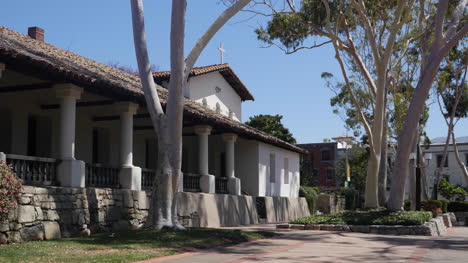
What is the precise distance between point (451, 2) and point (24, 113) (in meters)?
16.7

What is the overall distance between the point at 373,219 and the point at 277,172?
11630mm

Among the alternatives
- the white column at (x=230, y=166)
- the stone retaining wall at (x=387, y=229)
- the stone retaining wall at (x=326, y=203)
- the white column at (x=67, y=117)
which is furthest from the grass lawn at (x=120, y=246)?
the stone retaining wall at (x=326, y=203)

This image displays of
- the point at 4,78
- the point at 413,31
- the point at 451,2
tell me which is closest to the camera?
the point at 4,78

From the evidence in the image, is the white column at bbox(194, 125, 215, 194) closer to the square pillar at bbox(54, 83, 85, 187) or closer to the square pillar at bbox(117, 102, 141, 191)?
the square pillar at bbox(117, 102, 141, 191)

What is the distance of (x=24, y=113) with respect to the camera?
17203 mm

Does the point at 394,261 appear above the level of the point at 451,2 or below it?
below

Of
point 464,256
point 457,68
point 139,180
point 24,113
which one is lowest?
point 464,256

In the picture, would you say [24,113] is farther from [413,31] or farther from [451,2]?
[413,31]

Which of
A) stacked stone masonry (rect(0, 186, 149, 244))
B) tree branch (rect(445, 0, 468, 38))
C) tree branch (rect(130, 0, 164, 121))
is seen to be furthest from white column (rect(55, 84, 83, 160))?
tree branch (rect(445, 0, 468, 38))

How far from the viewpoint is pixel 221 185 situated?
23.7 m

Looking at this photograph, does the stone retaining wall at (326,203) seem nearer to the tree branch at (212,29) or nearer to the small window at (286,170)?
the small window at (286,170)

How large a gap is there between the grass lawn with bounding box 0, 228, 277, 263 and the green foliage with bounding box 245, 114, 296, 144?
31233 millimetres

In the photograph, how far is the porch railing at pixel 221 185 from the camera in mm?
23420

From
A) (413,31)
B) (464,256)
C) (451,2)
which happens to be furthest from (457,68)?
(464,256)
